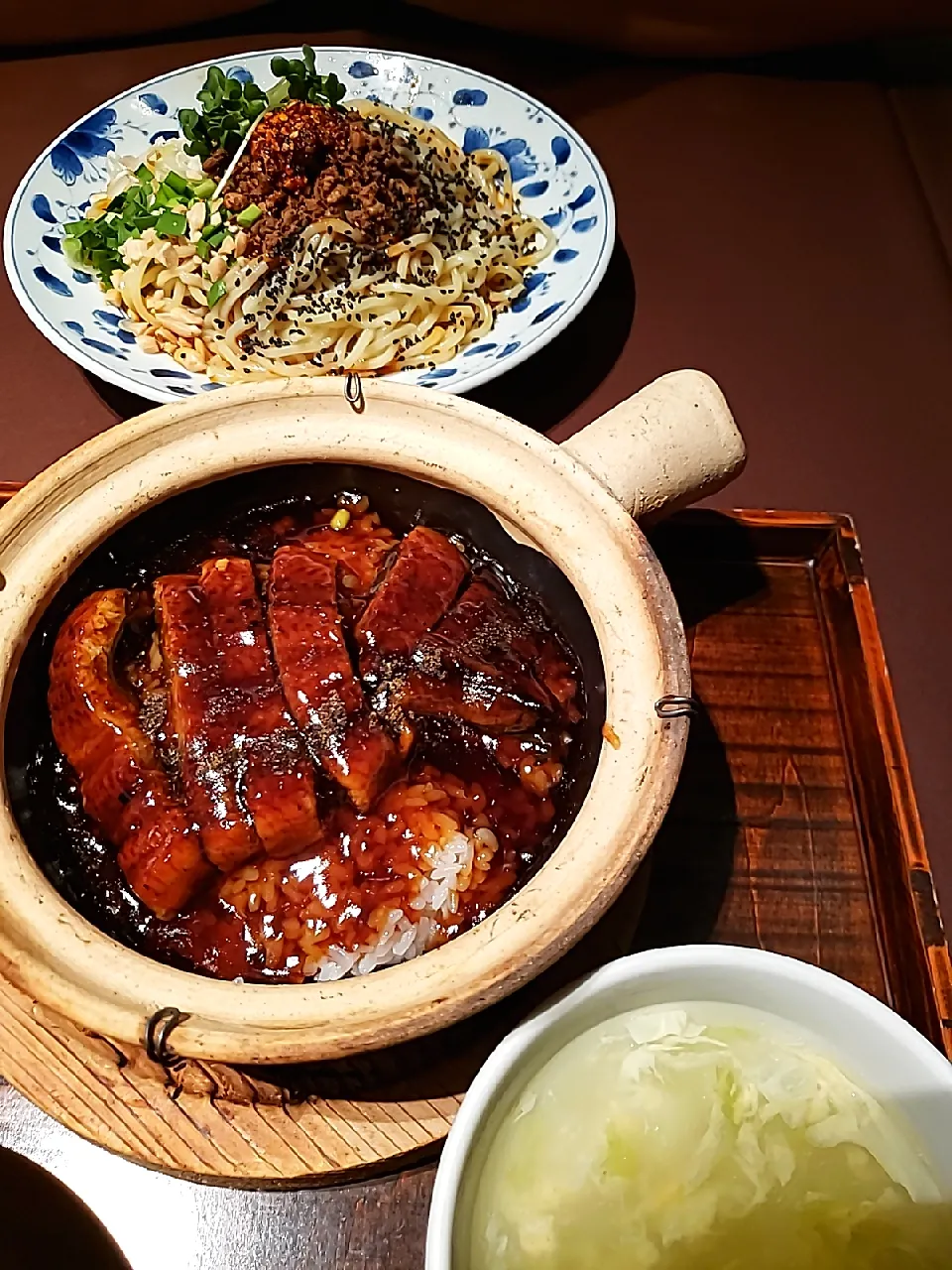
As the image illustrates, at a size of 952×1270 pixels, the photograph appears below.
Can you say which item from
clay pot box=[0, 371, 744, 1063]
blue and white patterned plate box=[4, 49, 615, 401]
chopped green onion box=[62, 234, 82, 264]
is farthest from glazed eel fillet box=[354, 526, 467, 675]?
chopped green onion box=[62, 234, 82, 264]

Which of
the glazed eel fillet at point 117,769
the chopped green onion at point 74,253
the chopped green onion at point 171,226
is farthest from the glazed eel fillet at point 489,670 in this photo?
the chopped green onion at point 74,253

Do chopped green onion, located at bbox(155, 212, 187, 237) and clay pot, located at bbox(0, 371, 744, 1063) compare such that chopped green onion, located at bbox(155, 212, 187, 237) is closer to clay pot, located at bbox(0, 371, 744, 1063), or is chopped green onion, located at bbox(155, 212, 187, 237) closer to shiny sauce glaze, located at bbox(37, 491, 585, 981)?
clay pot, located at bbox(0, 371, 744, 1063)

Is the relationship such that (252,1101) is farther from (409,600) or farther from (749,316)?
(749,316)

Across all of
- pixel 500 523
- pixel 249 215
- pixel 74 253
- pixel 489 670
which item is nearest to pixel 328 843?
pixel 489 670

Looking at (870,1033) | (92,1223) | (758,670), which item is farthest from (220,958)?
(758,670)

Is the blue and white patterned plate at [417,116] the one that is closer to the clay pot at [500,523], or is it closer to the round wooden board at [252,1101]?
the clay pot at [500,523]

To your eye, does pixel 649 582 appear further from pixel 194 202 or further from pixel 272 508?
pixel 194 202
